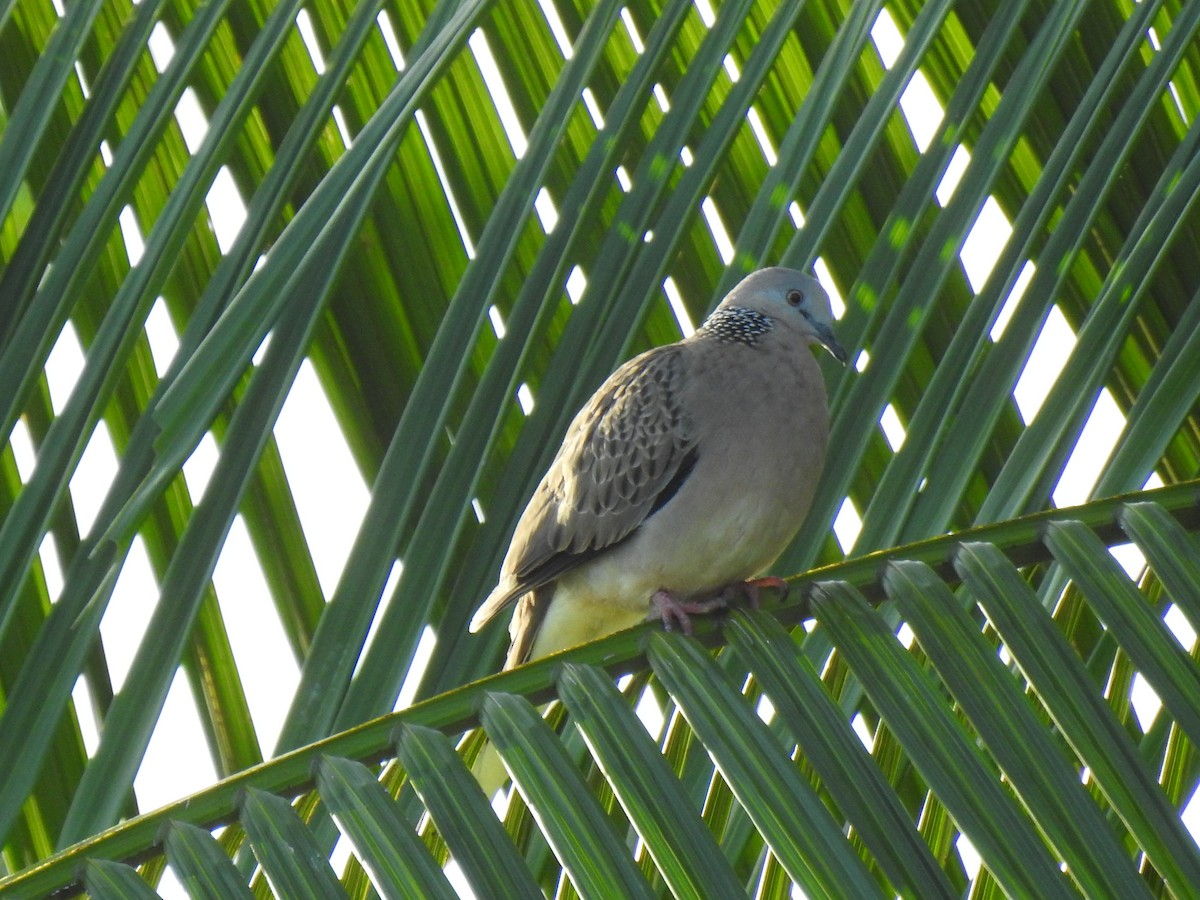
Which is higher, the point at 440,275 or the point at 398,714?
the point at 440,275

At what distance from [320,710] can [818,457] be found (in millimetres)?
1447

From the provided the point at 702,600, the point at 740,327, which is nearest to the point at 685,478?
the point at 702,600

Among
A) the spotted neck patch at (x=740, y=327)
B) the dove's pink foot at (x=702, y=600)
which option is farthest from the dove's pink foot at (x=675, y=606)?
the spotted neck patch at (x=740, y=327)

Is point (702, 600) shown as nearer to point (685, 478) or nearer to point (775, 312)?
point (685, 478)

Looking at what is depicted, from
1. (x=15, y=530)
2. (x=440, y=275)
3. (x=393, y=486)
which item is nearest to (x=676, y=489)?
(x=440, y=275)

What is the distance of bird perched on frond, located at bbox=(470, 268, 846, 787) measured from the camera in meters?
3.32

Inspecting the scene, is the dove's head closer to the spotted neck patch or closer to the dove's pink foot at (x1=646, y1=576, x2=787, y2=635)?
the spotted neck patch

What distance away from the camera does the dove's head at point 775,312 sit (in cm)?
361

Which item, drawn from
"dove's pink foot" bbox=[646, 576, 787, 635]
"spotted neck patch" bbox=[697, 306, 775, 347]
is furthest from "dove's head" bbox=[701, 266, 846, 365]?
"dove's pink foot" bbox=[646, 576, 787, 635]

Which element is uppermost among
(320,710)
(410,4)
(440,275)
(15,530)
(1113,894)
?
(410,4)

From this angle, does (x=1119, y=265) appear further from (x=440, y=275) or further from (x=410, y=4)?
(x=410, y=4)

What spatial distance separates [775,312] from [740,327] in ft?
0.33

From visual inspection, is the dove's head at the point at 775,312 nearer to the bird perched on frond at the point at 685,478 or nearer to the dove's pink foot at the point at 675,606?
the bird perched on frond at the point at 685,478

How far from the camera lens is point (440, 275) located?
9.51 ft
